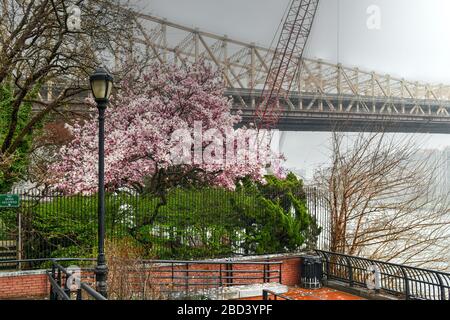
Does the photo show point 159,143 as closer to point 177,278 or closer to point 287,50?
point 177,278

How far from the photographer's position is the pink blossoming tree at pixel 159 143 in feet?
53.2

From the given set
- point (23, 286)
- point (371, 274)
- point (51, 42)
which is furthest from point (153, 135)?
point (371, 274)

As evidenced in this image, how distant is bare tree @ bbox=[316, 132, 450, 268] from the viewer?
16.5 m

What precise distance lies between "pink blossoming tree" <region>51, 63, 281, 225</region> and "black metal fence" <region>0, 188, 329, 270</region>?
846 mm

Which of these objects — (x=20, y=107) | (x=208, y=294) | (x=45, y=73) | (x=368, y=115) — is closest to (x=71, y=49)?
(x=45, y=73)

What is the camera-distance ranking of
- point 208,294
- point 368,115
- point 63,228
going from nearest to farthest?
point 208,294 < point 63,228 < point 368,115

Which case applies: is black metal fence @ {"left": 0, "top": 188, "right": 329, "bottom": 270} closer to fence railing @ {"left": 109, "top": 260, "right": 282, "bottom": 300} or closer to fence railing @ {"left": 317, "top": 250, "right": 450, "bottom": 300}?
fence railing @ {"left": 109, "top": 260, "right": 282, "bottom": 300}

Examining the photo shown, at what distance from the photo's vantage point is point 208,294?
39.8 feet

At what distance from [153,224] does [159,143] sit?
3.21 m

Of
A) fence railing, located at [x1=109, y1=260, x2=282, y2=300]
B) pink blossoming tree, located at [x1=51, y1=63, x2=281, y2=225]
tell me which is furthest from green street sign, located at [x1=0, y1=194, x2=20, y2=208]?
fence railing, located at [x1=109, y1=260, x2=282, y2=300]

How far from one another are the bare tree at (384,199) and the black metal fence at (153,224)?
84 centimetres
